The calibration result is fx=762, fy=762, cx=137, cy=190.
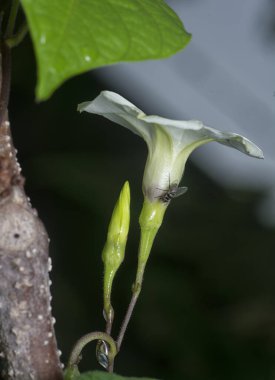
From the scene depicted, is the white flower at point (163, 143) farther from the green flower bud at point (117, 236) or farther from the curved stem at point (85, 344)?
the curved stem at point (85, 344)

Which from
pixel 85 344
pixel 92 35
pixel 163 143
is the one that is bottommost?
pixel 85 344

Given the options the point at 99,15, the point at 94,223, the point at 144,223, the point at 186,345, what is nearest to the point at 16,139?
the point at 94,223

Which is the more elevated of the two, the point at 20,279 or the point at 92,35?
the point at 92,35

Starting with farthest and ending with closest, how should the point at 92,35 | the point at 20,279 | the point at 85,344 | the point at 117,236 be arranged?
the point at 117,236 < the point at 85,344 < the point at 20,279 < the point at 92,35

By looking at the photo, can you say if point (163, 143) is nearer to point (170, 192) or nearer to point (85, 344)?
point (170, 192)

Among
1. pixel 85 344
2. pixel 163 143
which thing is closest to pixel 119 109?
pixel 163 143

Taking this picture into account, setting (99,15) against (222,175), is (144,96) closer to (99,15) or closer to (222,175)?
(222,175)

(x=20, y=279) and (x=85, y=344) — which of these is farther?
(x=85, y=344)
